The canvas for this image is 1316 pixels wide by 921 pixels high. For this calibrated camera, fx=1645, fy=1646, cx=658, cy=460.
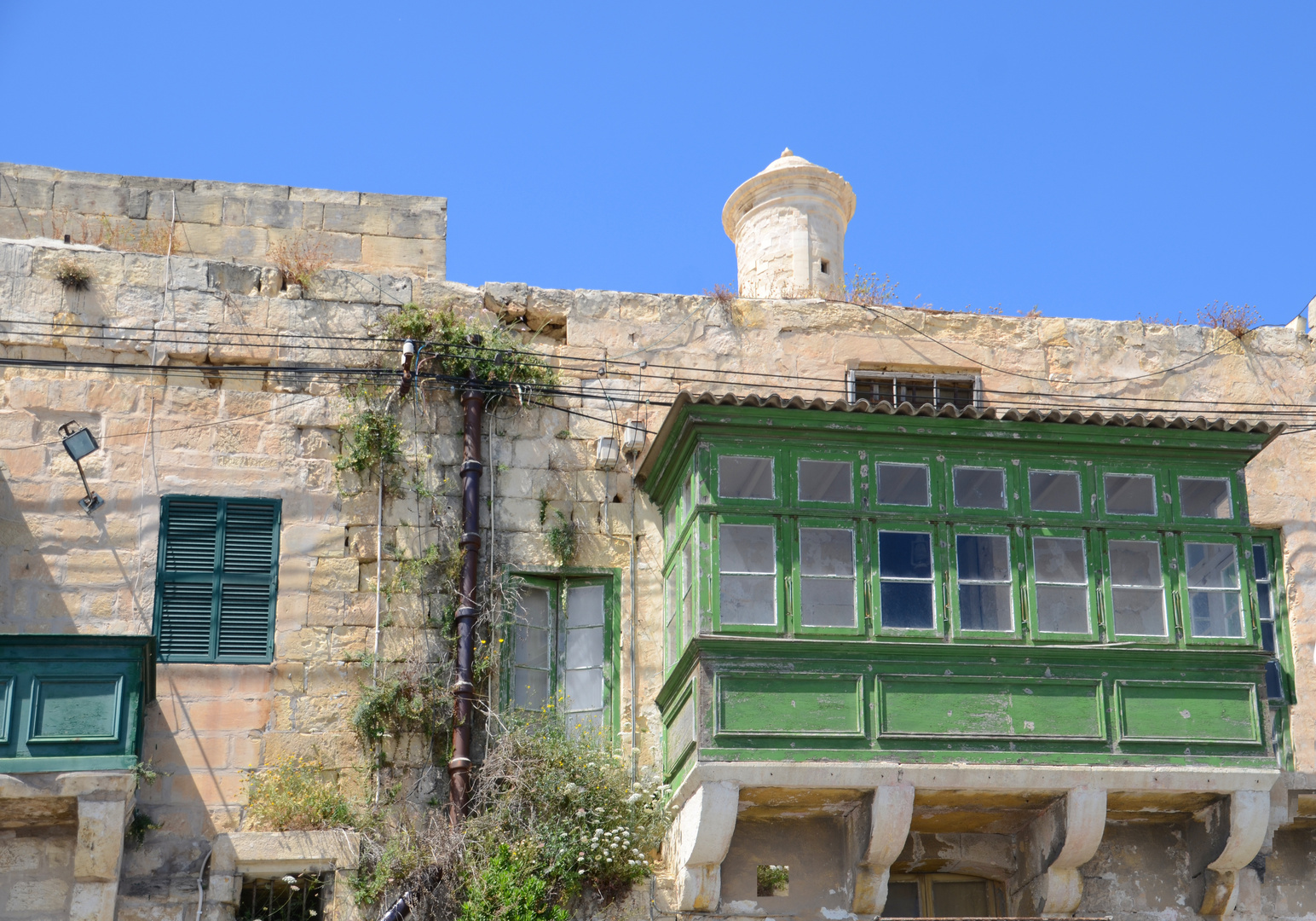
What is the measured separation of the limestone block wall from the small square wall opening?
559 centimetres

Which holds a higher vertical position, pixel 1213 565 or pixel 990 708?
pixel 1213 565

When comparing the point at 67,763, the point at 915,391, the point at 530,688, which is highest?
the point at 915,391

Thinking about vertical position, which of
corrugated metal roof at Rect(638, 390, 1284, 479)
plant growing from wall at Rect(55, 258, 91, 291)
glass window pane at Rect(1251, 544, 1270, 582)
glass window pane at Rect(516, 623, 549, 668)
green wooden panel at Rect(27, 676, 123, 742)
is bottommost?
green wooden panel at Rect(27, 676, 123, 742)

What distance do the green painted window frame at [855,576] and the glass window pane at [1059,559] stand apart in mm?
1265

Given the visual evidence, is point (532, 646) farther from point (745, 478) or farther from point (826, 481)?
point (826, 481)

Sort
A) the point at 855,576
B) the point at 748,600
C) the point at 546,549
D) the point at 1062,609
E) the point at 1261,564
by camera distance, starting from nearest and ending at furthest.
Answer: the point at 748,600 < the point at 855,576 < the point at 1062,609 < the point at 546,549 < the point at 1261,564

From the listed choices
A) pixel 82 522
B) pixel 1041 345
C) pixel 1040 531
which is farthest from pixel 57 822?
pixel 1041 345

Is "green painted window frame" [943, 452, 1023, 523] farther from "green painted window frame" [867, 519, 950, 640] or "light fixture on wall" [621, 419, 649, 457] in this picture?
"light fixture on wall" [621, 419, 649, 457]

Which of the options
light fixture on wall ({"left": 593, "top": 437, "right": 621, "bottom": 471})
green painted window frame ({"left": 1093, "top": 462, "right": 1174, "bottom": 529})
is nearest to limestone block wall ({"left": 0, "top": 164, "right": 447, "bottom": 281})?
light fixture on wall ({"left": 593, "top": 437, "right": 621, "bottom": 471})

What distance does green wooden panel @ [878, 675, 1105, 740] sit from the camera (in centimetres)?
1109

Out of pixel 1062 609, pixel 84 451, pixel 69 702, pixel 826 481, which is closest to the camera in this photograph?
pixel 69 702

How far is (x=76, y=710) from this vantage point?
35.2 ft

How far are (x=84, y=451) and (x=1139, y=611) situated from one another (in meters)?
7.69

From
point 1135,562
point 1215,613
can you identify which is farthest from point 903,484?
point 1215,613
